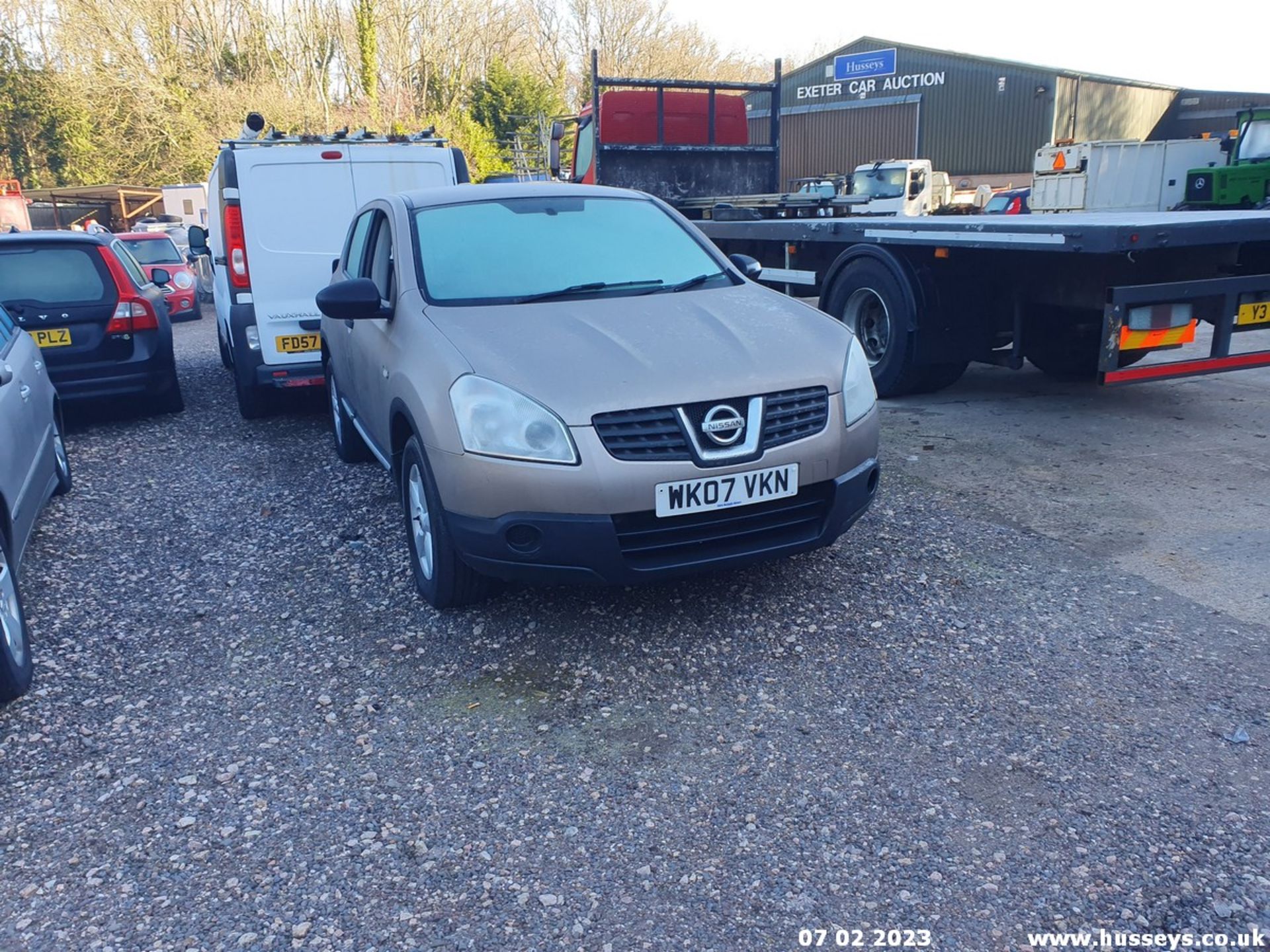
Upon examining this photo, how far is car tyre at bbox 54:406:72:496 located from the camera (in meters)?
5.90

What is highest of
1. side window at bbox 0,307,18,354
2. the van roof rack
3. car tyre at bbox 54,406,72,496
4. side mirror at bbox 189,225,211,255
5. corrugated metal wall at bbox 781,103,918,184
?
corrugated metal wall at bbox 781,103,918,184

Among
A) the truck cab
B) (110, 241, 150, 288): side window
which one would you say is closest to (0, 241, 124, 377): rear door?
(110, 241, 150, 288): side window

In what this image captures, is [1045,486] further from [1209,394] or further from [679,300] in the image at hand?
[1209,394]

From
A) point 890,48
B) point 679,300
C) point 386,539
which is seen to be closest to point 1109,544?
point 679,300

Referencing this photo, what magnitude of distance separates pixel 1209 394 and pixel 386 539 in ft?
21.1

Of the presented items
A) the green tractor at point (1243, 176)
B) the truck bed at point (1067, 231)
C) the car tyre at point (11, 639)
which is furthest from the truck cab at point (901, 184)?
the car tyre at point (11, 639)

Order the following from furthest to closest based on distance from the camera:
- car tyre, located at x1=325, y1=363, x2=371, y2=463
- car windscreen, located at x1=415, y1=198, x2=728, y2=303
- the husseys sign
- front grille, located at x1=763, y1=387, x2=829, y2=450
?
the husseys sign → car tyre, located at x1=325, y1=363, x2=371, y2=463 → car windscreen, located at x1=415, y1=198, x2=728, y2=303 → front grille, located at x1=763, y1=387, x2=829, y2=450

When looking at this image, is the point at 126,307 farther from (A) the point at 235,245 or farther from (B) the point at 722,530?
(B) the point at 722,530

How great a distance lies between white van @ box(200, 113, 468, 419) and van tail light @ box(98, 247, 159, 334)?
29.4 inches

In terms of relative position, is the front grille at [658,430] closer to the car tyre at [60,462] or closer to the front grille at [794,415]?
the front grille at [794,415]

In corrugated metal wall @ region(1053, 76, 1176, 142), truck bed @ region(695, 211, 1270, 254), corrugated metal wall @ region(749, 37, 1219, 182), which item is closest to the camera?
truck bed @ region(695, 211, 1270, 254)

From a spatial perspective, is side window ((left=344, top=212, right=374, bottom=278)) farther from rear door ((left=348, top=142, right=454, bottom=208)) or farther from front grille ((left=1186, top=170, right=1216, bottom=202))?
front grille ((left=1186, top=170, right=1216, bottom=202))

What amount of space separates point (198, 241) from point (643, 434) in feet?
27.4

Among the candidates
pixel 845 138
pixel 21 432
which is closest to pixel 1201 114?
pixel 845 138
